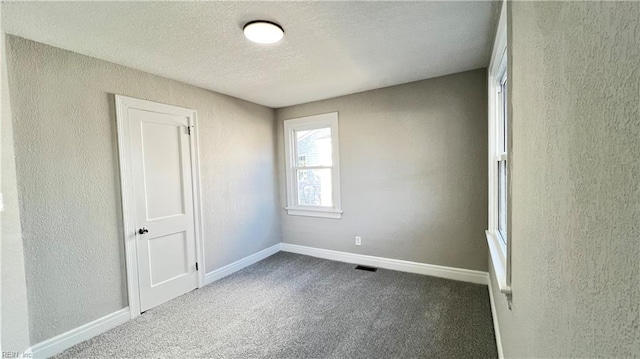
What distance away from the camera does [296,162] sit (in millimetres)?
4293

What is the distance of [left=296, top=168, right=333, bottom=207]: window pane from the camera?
4.01 meters

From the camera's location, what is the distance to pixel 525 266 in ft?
3.49

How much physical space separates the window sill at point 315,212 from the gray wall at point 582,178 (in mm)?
2893

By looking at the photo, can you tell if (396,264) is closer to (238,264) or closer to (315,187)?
(315,187)

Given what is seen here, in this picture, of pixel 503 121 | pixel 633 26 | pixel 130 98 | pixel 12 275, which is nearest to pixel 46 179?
pixel 12 275

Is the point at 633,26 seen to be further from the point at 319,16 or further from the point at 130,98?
the point at 130,98

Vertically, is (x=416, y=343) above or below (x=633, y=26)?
below

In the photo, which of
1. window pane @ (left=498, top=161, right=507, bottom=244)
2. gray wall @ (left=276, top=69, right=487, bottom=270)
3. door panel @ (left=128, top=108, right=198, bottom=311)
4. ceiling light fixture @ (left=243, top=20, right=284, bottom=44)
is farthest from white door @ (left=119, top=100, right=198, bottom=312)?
window pane @ (left=498, top=161, right=507, bottom=244)

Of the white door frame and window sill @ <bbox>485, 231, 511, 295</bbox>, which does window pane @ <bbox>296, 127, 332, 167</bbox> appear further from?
window sill @ <bbox>485, 231, 511, 295</bbox>

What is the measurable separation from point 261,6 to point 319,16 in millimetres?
392

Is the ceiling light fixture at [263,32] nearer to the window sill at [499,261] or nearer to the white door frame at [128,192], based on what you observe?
the white door frame at [128,192]

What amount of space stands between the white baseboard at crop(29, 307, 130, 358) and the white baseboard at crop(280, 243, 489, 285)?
2.35m

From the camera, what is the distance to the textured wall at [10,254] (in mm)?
1793

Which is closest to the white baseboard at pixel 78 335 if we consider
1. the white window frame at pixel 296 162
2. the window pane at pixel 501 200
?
the white window frame at pixel 296 162
